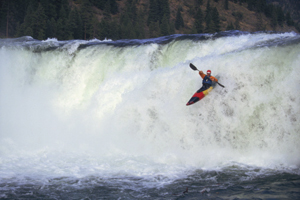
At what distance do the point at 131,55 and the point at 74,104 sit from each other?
136 inches

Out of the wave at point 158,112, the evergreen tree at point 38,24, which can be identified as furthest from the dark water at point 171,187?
the evergreen tree at point 38,24

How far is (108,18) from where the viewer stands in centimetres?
7488

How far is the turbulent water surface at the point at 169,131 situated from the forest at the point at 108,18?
120 ft

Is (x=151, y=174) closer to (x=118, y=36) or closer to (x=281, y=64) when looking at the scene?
(x=281, y=64)

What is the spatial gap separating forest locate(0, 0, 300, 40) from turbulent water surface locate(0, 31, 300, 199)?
36506 mm

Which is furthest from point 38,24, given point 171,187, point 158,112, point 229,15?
point 229,15

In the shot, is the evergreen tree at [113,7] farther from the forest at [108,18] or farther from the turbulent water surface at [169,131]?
the turbulent water surface at [169,131]

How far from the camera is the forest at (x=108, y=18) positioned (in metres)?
49.9

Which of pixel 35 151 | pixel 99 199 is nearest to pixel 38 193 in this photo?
pixel 99 199

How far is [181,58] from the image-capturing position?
13688 millimetres

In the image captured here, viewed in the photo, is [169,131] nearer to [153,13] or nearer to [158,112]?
[158,112]

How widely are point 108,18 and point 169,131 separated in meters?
67.6

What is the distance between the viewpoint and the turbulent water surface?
26.3 feet

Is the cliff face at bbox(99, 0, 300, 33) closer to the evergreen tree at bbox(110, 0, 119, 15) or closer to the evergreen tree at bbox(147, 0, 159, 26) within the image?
the evergreen tree at bbox(110, 0, 119, 15)
